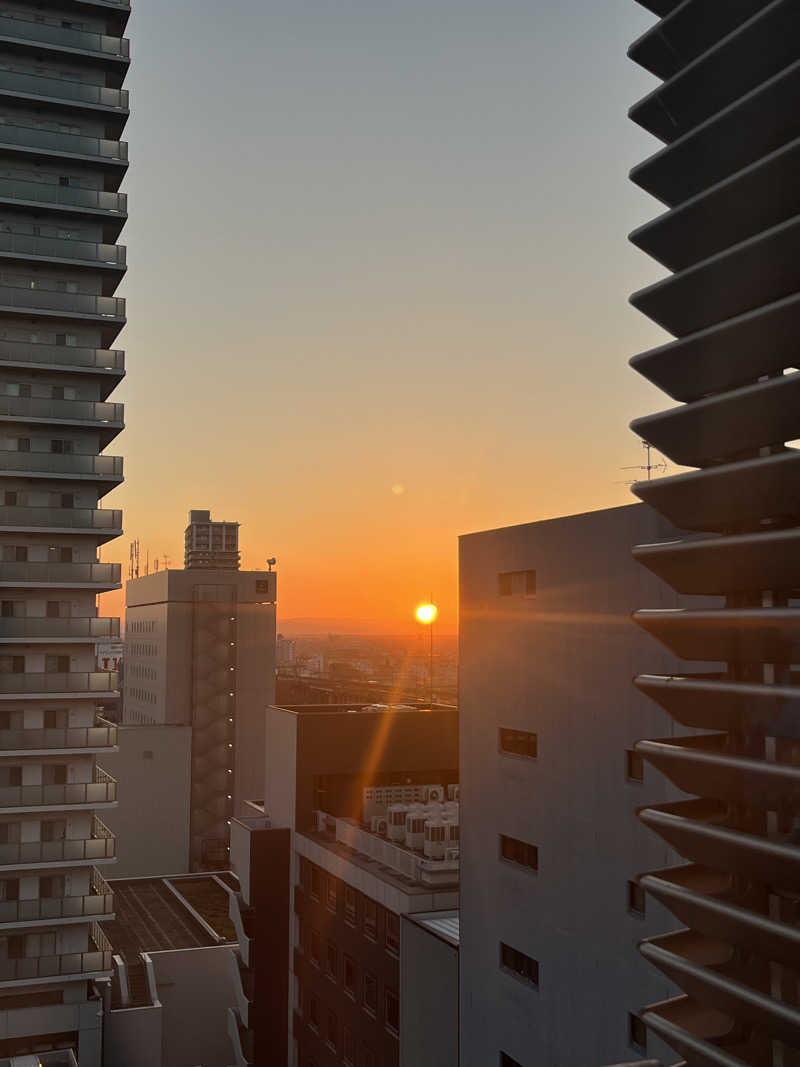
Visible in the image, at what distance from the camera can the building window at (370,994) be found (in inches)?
1610

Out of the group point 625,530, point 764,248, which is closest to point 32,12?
point 625,530

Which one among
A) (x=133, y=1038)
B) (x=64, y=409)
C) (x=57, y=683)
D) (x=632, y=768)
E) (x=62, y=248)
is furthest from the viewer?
(x=62, y=248)

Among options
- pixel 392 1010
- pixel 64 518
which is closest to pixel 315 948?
pixel 392 1010

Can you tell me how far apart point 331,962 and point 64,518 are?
23.7m

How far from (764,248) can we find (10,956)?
52.6m

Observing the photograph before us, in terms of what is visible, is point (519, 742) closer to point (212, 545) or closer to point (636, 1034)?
point (636, 1034)

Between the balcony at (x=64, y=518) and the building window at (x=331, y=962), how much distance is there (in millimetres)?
21572

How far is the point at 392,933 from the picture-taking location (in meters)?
39.8

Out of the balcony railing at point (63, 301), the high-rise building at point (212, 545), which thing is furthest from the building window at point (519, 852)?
the high-rise building at point (212, 545)

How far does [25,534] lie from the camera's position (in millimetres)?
50500

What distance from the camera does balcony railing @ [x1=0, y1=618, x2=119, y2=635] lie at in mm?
49531

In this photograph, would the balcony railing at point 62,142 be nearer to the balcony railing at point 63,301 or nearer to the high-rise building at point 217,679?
the balcony railing at point 63,301

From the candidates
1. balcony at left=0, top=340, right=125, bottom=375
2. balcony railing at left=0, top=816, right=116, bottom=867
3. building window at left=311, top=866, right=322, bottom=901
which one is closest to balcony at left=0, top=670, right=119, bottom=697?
balcony railing at left=0, top=816, right=116, bottom=867

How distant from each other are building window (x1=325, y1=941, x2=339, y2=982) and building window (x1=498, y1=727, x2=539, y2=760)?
62.6 feet
